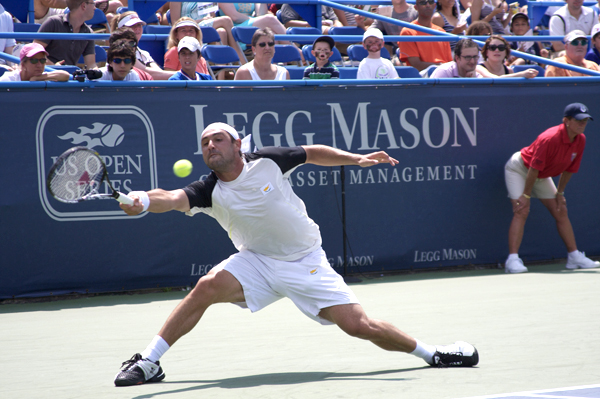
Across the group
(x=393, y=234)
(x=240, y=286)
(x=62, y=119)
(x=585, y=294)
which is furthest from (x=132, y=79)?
(x=585, y=294)

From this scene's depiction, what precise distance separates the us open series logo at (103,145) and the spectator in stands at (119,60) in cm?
38

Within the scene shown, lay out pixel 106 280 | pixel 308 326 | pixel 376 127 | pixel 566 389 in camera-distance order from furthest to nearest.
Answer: pixel 376 127 → pixel 106 280 → pixel 308 326 → pixel 566 389

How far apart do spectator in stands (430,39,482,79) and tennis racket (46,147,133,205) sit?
5461 mm

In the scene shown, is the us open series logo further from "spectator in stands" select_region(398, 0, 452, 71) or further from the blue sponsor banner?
"spectator in stands" select_region(398, 0, 452, 71)

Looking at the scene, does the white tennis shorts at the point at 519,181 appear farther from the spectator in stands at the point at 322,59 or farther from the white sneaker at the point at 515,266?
the spectator in stands at the point at 322,59

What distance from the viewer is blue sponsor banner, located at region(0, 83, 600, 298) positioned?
6645 millimetres

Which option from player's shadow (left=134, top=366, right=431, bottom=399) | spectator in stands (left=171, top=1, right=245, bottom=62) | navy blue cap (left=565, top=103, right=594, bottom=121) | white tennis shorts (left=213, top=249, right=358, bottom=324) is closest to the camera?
player's shadow (left=134, top=366, right=431, bottom=399)

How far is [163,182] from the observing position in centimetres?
709

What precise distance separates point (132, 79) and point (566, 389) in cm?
529

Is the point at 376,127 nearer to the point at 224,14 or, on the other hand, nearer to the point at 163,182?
the point at 163,182

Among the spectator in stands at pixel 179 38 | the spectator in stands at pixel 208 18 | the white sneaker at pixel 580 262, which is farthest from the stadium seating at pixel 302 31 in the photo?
the white sneaker at pixel 580 262

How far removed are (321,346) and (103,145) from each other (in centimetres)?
328

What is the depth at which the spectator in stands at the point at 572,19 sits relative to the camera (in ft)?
38.4

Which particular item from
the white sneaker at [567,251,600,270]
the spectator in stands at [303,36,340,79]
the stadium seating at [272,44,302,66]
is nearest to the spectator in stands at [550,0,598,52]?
the stadium seating at [272,44,302,66]
